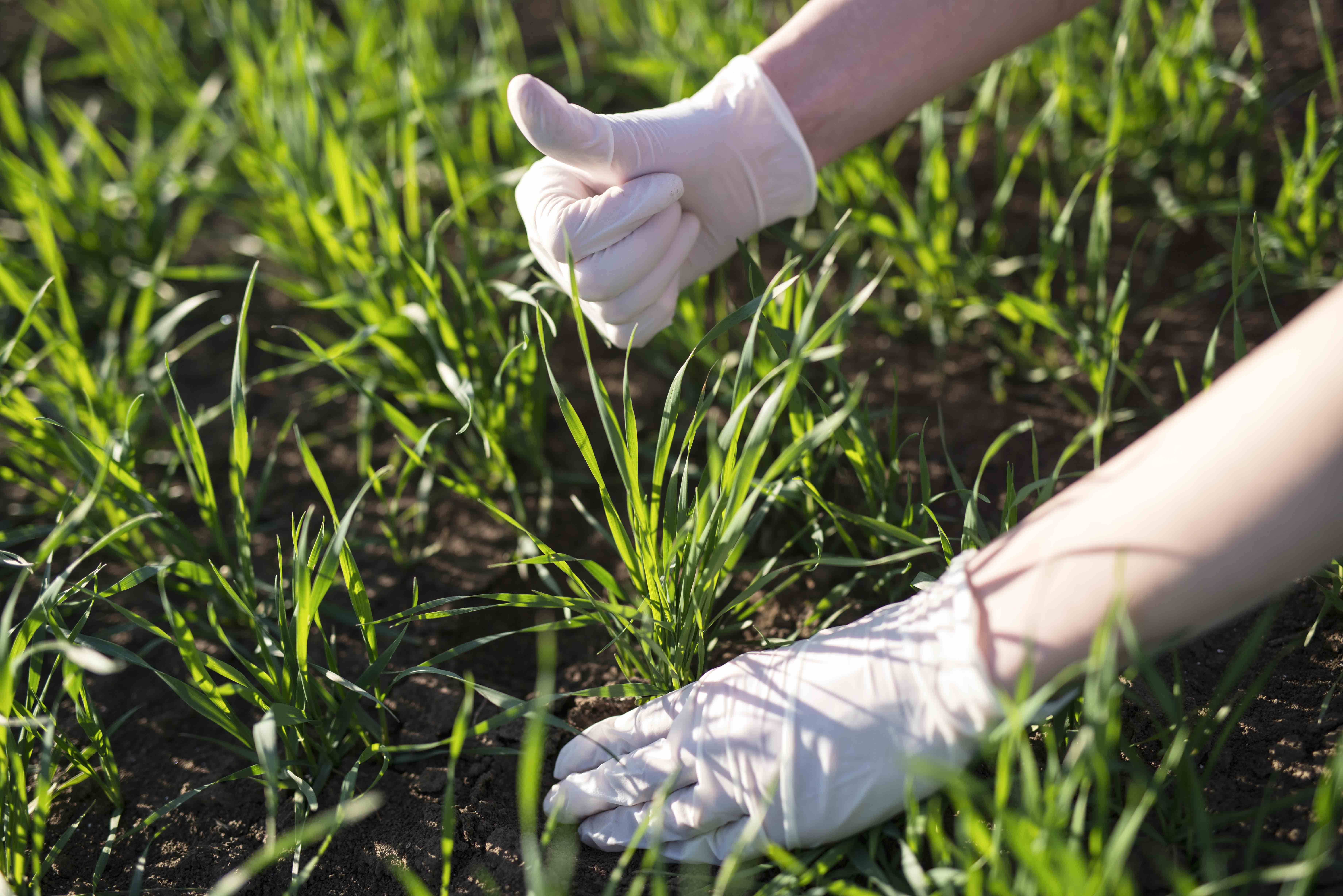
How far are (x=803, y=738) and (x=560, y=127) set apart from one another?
2.63 ft

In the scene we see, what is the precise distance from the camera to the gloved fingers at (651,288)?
1.28m

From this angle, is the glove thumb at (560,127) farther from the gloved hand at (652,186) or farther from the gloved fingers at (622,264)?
the gloved fingers at (622,264)

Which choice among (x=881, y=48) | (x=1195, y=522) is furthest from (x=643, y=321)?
(x=1195, y=522)

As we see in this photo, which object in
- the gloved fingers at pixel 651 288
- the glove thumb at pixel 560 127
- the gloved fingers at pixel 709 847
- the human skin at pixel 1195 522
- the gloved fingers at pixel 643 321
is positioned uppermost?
the glove thumb at pixel 560 127

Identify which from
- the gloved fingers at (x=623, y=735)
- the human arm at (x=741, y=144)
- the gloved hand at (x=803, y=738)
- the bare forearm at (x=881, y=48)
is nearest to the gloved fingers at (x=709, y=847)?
the gloved hand at (x=803, y=738)

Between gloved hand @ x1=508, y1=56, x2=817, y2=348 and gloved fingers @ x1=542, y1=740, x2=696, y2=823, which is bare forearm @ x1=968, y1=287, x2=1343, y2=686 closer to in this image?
gloved fingers @ x1=542, y1=740, x2=696, y2=823

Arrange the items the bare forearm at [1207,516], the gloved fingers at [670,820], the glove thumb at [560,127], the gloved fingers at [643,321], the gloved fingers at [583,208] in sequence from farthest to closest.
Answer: the gloved fingers at [643,321] < the gloved fingers at [583,208] < the glove thumb at [560,127] < the gloved fingers at [670,820] < the bare forearm at [1207,516]

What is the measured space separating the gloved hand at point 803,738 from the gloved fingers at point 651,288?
526 millimetres

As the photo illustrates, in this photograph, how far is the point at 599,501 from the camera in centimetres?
155

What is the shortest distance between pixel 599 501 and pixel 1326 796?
1.07m

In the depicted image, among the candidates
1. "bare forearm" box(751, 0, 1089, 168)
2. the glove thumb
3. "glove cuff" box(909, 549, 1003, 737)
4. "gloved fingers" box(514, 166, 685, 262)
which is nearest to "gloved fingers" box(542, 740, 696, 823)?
"glove cuff" box(909, 549, 1003, 737)

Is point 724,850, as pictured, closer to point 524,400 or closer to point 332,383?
point 524,400

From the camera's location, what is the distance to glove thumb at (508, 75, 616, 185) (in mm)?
1103

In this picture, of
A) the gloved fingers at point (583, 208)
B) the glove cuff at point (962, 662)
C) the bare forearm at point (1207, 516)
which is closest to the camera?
the bare forearm at point (1207, 516)
